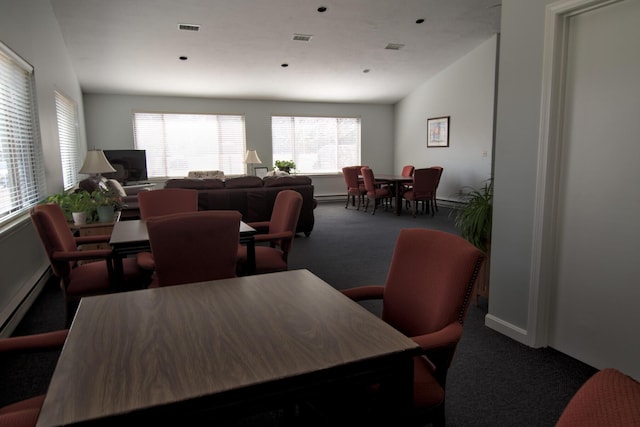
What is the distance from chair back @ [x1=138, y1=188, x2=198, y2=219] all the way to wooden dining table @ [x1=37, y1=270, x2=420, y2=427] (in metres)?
2.02

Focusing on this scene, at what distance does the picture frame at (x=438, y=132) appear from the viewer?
8.73 m

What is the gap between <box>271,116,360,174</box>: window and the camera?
9.93 metres

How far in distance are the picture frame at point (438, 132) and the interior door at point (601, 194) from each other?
6610 millimetres

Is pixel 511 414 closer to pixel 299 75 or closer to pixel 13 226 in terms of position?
pixel 13 226

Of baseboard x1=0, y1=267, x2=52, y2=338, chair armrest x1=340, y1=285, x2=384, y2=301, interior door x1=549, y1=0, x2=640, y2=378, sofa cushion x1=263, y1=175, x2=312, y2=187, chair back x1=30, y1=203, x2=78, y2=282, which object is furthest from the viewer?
sofa cushion x1=263, y1=175, x2=312, y2=187

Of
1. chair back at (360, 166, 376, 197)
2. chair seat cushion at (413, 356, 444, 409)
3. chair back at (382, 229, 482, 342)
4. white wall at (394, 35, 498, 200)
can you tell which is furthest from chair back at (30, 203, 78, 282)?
white wall at (394, 35, 498, 200)

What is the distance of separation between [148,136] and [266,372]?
8994 mm

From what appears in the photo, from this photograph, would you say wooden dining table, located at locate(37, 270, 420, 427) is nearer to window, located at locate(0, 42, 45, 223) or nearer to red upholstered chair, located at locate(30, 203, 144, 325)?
red upholstered chair, located at locate(30, 203, 144, 325)

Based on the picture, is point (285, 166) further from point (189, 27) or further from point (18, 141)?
point (18, 141)

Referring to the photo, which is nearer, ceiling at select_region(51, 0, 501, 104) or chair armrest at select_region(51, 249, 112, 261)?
chair armrest at select_region(51, 249, 112, 261)

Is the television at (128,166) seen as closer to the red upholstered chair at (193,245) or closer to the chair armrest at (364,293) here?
the red upholstered chair at (193,245)

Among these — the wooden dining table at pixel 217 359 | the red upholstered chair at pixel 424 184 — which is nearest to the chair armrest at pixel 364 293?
the wooden dining table at pixel 217 359

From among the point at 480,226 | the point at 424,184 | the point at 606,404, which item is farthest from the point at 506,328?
the point at 424,184

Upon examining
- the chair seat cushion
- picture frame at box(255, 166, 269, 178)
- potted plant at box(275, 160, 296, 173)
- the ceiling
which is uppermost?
the ceiling
